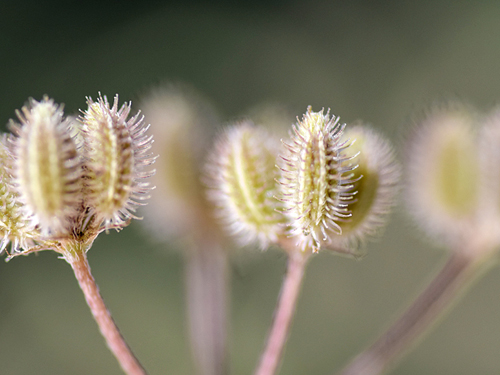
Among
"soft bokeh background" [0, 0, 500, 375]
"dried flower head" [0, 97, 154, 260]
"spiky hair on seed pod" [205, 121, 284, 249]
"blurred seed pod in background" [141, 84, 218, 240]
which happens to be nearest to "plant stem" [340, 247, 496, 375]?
"spiky hair on seed pod" [205, 121, 284, 249]

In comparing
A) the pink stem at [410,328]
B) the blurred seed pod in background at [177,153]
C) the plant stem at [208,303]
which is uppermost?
the blurred seed pod in background at [177,153]

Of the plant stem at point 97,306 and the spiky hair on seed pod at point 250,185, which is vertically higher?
the spiky hair on seed pod at point 250,185

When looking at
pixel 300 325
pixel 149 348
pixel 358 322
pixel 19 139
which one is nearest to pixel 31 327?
pixel 149 348

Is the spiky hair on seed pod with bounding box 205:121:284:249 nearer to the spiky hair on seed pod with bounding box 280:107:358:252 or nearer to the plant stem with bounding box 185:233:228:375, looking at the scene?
the spiky hair on seed pod with bounding box 280:107:358:252

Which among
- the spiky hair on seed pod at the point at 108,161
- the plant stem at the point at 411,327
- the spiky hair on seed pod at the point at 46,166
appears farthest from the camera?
the plant stem at the point at 411,327

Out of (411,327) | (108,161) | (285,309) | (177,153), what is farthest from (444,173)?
(108,161)

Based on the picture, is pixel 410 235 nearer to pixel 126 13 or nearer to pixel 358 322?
pixel 358 322

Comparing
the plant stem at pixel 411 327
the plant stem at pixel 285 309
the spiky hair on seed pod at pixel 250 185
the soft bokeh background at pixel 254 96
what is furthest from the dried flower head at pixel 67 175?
the soft bokeh background at pixel 254 96

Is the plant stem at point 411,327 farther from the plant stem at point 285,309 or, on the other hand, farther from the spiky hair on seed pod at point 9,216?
the spiky hair on seed pod at point 9,216
